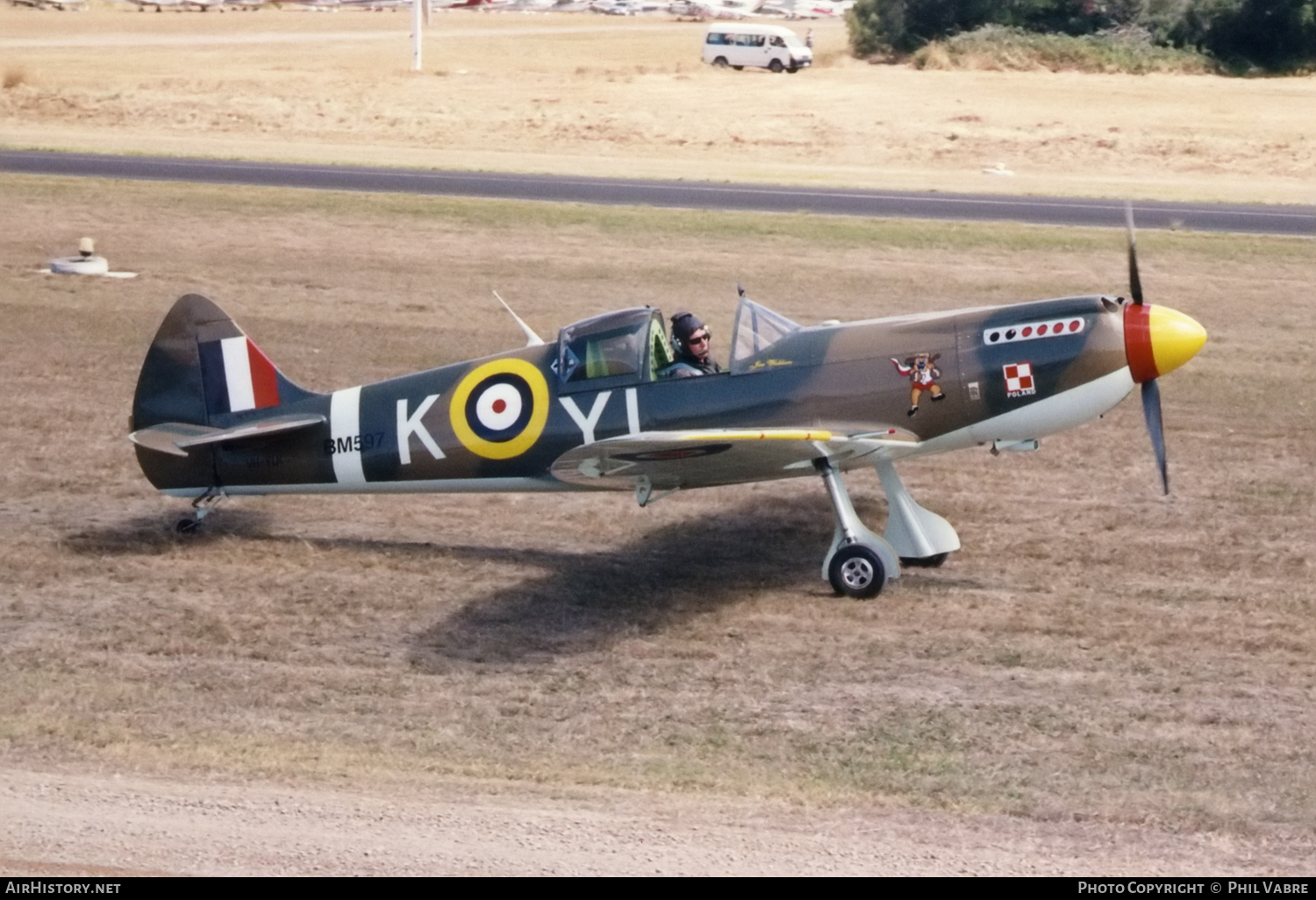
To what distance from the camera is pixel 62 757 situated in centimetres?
824

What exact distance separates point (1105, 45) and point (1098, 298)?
5473 centimetres

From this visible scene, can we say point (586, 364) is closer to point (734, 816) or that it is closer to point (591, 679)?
point (591, 679)

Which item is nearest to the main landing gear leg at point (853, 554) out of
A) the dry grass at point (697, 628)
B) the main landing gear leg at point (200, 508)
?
the dry grass at point (697, 628)

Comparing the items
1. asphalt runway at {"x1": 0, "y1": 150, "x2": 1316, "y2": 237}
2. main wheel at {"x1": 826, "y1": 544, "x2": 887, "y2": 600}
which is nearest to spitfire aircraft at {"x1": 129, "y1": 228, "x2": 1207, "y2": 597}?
main wheel at {"x1": 826, "y1": 544, "x2": 887, "y2": 600}

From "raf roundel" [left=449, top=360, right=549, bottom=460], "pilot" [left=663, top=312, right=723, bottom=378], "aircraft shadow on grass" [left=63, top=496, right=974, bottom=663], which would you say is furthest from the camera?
"raf roundel" [left=449, top=360, right=549, bottom=460]

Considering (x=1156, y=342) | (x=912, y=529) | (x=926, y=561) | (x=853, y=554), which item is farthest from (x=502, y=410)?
(x=1156, y=342)

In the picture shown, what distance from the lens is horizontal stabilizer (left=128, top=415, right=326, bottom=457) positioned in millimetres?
11422

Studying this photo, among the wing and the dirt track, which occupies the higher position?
the wing

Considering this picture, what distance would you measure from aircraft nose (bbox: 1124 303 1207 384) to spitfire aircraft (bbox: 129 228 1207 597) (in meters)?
0.01

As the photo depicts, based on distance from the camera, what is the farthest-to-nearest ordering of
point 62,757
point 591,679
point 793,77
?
point 793,77
point 591,679
point 62,757

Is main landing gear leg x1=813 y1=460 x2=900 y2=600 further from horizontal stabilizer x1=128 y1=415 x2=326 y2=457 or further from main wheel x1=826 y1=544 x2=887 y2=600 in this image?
horizontal stabilizer x1=128 y1=415 x2=326 y2=457

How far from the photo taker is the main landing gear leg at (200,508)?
11789 mm

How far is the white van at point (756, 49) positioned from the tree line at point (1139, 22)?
23.6ft

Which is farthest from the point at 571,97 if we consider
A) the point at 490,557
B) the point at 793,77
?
the point at 490,557
